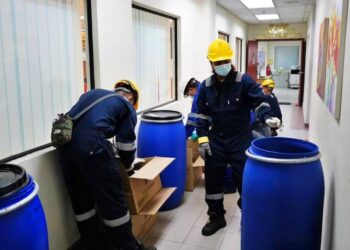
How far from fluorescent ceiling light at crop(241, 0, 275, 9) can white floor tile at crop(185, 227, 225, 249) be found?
5.46m

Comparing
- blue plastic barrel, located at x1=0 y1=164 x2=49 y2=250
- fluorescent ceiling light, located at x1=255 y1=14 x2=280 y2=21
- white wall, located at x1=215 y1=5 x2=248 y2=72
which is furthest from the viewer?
fluorescent ceiling light, located at x1=255 y1=14 x2=280 y2=21

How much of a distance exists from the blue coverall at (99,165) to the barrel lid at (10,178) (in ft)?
1.80

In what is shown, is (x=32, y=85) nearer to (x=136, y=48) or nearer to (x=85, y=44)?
(x=85, y=44)

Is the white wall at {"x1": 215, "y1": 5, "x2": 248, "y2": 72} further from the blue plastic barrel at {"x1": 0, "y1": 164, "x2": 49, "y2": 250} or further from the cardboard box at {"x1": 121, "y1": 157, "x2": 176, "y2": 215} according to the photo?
the blue plastic barrel at {"x1": 0, "y1": 164, "x2": 49, "y2": 250}

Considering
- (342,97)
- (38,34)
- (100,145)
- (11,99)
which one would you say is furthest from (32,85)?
(342,97)

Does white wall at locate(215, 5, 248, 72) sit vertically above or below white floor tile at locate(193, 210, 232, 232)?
above

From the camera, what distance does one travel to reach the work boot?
2.79 m

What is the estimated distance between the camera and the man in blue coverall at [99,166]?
2127 millimetres

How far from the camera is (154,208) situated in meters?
2.76

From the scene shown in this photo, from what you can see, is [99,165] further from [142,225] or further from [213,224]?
[213,224]

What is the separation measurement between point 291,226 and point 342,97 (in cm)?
71

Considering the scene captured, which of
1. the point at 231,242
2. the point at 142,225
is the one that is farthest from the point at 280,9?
the point at 142,225

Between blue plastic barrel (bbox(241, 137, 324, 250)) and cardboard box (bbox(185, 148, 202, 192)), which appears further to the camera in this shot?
cardboard box (bbox(185, 148, 202, 192))

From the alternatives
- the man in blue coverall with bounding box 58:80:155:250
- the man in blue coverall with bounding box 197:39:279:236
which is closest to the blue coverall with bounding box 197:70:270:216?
the man in blue coverall with bounding box 197:39:279:236
